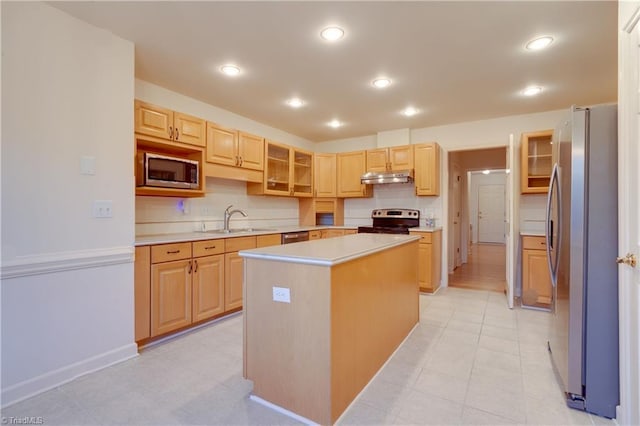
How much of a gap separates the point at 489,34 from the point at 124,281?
11.0 feet

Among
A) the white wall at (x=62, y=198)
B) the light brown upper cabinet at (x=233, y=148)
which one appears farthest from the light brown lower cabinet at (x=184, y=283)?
the light brown upper cabinet at (x=233, y=148)

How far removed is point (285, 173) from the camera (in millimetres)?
4562

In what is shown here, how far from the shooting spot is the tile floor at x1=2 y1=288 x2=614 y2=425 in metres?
1.67

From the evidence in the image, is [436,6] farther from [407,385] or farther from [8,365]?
[8,365]

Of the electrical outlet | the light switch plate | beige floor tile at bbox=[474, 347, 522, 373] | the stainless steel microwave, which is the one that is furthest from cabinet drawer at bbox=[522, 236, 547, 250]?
the light switch plate

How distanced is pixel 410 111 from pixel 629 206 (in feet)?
9.33

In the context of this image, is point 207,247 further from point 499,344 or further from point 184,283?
point 499,344

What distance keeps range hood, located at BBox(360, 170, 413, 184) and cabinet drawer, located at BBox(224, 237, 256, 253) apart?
2119 millimetres

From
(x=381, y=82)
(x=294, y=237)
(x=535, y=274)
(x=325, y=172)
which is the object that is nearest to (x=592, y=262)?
(x=535, y=274)

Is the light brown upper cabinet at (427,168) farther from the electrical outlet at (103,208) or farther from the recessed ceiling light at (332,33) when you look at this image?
the electrical outlet at (103,208)

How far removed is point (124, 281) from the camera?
92.0 inches

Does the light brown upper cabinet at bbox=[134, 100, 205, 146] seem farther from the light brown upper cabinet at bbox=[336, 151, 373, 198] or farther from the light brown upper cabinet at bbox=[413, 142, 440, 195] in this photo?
the light brown upper cabinet at bbox=[413, 142, 440, 195]

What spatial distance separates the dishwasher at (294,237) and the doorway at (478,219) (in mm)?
2456

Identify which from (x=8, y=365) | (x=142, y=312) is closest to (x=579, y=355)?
(x=142, y=312)
